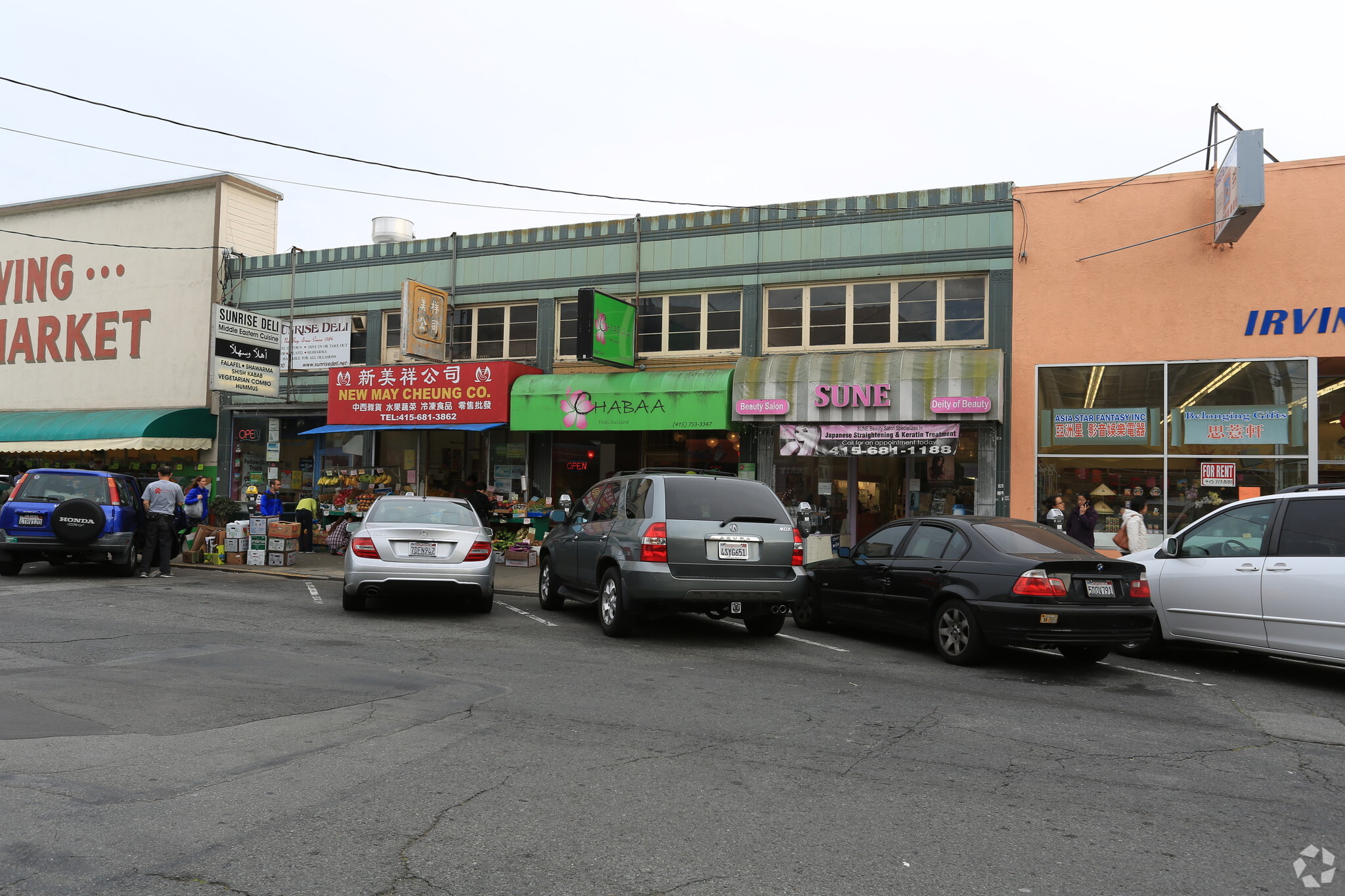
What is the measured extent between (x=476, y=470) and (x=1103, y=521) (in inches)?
488

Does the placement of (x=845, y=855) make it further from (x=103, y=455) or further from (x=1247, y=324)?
(x=103, y=455)

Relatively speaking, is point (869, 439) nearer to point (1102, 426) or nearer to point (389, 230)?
point (1102, 426)

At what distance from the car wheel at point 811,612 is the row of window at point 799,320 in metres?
7.63

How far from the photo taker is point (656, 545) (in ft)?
31.2

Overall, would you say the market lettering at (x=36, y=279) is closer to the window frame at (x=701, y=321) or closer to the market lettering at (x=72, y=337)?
the market lettering at (x=72, y=337)

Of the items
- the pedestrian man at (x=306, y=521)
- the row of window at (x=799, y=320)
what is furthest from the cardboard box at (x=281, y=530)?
the row of window at (x=799, y=320)

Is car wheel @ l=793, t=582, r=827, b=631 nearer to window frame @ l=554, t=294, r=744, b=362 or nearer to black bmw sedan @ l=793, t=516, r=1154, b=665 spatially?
black bmw sedan @ l=793, t=516, r=1154, b=665

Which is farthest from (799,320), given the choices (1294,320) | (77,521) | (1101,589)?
(77,521)

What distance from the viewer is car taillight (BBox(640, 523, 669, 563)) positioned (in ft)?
31.2

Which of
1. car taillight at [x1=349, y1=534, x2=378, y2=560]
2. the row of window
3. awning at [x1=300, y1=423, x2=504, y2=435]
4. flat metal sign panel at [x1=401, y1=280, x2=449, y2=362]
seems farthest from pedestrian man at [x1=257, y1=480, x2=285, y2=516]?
car taillight at [x1=349, y1=534, x2=378, y2=560]

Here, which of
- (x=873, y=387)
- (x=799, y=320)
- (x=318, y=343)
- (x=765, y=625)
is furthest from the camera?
(x=318, y=343)

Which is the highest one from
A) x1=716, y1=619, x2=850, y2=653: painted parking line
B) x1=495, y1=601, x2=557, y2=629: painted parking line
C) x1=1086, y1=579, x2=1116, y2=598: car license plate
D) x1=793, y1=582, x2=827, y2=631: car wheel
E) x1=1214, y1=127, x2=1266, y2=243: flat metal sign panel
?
x1=1214, y1=127, x2=1266, y2=243: flat metal sign panel

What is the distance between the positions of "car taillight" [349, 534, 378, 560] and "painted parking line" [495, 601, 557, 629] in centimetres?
197

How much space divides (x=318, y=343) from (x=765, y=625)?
15373 mm
